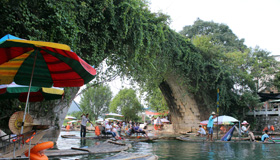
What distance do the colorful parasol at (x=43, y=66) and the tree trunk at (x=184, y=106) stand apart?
491 inches

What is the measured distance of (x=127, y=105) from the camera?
42.4 metres

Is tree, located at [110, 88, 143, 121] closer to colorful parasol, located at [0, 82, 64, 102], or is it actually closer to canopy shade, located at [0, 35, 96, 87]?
colorful parasol, located at [0, 82, 64, 102]

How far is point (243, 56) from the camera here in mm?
23578

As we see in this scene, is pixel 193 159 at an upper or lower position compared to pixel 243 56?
lower

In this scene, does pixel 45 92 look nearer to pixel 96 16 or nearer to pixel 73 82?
pixel 73 82

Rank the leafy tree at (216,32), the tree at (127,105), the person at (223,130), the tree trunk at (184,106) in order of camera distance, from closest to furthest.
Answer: the tree trunk at (184,106) < the person at (223,130) < the leafy tree at (216,32) < the tree at (127,105)

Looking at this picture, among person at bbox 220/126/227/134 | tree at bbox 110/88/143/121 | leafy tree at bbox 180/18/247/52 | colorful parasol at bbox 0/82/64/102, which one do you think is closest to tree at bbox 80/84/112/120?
tree at bbox 110/88/143/121

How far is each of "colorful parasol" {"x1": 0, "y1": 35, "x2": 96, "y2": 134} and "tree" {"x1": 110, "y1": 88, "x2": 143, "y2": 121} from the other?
3703cm

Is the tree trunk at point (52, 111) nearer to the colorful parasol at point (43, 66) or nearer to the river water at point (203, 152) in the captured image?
the river water at point (203, 152)

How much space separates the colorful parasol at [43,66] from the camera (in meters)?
3.60

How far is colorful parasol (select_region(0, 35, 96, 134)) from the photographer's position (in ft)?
11.8

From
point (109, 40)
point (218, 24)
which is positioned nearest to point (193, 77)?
point (109, 40)

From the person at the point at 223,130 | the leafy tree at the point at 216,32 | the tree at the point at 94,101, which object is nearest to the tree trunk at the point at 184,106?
the person at the point at 223,130

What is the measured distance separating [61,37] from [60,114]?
2821 millimetres
